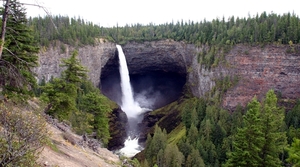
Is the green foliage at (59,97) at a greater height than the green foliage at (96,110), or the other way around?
the green foliage at (59,97)

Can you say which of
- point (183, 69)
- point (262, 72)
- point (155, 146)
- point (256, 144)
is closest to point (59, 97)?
point (256, 144)

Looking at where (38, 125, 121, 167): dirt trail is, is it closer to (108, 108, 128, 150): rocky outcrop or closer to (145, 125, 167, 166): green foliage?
(145, 125, 167, 166): green foliage

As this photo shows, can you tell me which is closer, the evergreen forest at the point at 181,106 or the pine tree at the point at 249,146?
the evergreen forest at the point at 181,106

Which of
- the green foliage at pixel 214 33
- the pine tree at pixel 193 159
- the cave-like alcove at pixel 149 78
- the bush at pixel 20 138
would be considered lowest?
the pine tree at pixel 193 159

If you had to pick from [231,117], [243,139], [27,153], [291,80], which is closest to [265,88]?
[291,80]

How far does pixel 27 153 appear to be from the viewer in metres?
7.80

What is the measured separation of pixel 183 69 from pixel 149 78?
50.4ft

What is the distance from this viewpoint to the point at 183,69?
3332 inches

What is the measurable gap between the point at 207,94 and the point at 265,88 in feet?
43.6

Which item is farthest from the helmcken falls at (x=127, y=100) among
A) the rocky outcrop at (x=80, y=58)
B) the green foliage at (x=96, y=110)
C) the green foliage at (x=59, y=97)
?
the green foliage at (x=59, y=97)

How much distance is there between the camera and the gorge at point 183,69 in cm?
5647

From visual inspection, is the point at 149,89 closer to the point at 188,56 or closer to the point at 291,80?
the point at 188,56

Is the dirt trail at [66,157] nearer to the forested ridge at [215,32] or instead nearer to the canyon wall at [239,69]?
the forested ridge at [215,32]

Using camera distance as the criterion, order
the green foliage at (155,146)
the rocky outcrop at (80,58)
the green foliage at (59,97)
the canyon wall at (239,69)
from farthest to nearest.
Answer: the rocky outcrop at (80,58) < the canyon wall at (239,69) < the green foliage at (155,146) < the green foliage at (59,97)
